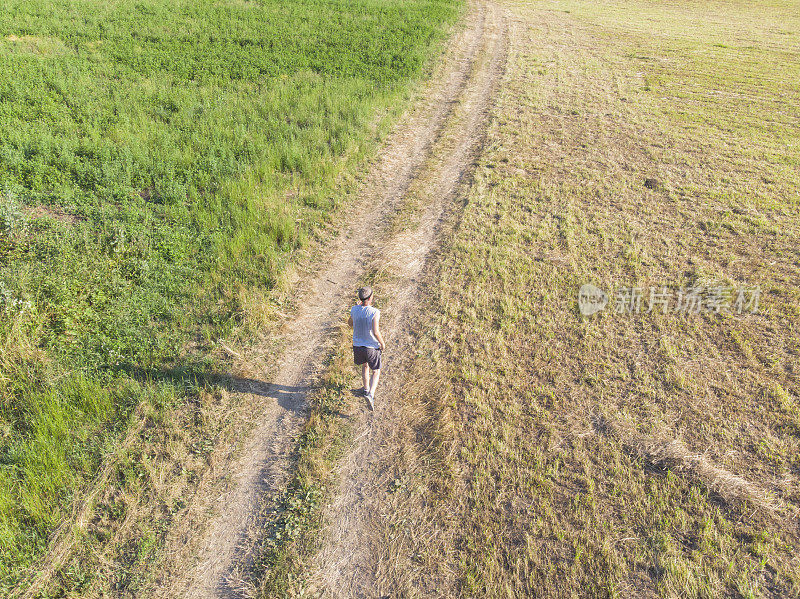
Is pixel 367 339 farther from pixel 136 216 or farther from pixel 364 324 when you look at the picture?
pixel 136 216

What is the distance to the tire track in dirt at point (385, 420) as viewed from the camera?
515 centimetres

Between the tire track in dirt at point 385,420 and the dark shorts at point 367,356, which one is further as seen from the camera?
the dark shorts at point 367,356

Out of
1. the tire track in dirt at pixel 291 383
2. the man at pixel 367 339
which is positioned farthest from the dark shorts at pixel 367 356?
the tire track in dirt at pixel 291 383

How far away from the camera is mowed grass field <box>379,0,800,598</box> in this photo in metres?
5.37

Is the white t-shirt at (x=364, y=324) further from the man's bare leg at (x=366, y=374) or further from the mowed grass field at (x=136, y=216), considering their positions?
the mowed grass field at (x=136, y=216)

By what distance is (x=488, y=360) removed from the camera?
7828mm

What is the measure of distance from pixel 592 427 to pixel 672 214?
7.76m

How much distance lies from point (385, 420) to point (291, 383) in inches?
66.2

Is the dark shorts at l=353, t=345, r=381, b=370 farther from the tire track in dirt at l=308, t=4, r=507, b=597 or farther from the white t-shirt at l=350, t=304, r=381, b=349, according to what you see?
the tire track in dirt at l=308, t=4, r=507, b=597

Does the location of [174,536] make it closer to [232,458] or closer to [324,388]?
[232,458]

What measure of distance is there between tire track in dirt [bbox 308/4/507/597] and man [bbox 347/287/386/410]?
14.7 inches

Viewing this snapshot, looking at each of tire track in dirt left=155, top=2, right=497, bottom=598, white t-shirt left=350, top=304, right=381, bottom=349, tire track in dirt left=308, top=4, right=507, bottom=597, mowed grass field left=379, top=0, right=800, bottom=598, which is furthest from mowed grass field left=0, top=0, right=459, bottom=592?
mowed grass field left=379, top=0, right=800, bottom=598

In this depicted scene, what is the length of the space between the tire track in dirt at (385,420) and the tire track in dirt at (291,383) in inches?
5.1

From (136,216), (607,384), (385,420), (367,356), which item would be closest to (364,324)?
(367,356)
